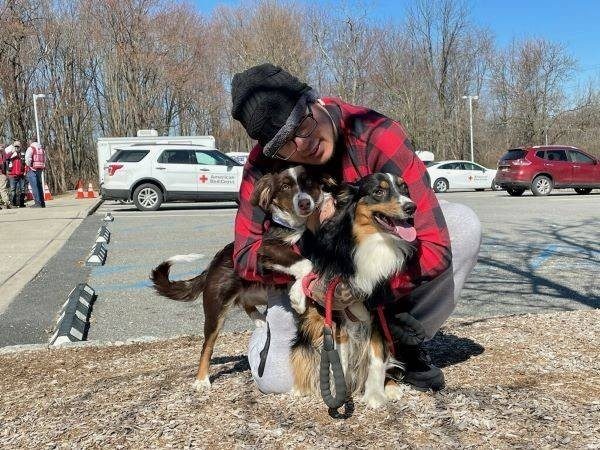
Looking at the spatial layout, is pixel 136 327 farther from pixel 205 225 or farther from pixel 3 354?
pixel 205 225

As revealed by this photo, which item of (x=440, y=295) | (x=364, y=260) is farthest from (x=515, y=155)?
(x=364, y=260)

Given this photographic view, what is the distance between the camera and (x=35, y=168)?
1694cm

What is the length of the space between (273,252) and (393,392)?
0.89 meters

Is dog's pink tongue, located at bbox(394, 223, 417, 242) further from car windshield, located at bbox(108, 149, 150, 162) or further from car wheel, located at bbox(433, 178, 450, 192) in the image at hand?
car wheel, located at bbox(433, 178, 450, 192)

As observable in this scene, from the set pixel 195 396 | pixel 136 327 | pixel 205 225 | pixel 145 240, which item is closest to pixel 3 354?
pixel 136 327

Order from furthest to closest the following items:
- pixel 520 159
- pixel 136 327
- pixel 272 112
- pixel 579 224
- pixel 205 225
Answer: pixel 520 159 → pixel 205 225 → pixel 579 224 → pixel 136 327 → pixel 272 112

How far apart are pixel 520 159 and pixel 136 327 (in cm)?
1776

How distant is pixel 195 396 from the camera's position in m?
3.03

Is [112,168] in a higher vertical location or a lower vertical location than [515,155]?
higher

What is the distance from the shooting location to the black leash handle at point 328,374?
101 inches

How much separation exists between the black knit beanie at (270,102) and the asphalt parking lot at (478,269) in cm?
267

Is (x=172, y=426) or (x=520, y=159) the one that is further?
(x=520, y=159)

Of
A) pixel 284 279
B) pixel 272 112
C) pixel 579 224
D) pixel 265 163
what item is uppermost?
pixel 272 112

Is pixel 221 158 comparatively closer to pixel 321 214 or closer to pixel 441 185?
pixel 441 185
